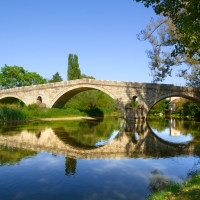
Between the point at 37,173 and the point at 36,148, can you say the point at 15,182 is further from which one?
the point at 36,148

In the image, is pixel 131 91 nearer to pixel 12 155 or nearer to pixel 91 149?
pixel 91 149

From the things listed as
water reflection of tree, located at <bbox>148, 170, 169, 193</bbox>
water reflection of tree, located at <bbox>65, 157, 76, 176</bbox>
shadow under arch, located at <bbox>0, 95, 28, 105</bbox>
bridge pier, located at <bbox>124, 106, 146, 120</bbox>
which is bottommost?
water reflection of tree, located at <bbox>148, 170, 169, 193</bbox>

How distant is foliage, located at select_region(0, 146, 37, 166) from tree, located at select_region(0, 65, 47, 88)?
4663cm

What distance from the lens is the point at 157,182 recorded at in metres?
7.01

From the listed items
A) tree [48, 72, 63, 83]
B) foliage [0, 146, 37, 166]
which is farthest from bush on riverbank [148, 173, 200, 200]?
tree [48, 72, 63, 83]

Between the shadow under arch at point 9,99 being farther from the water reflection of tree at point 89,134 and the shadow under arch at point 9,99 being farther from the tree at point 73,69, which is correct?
the water reflection of tree at point 89,134

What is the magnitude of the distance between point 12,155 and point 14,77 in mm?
49446

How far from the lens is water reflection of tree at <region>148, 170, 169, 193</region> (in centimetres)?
649

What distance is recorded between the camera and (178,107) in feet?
156

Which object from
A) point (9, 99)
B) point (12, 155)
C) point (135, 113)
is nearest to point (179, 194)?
point (12, 155)

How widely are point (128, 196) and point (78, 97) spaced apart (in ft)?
123

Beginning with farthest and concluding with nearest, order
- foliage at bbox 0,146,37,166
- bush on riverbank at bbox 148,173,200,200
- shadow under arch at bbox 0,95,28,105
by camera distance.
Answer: shadow under arch at bbox 0,95,28,105 → foliage at bbox 0,146,37,166 → bush on riverbank at bbox 148,173,200,200

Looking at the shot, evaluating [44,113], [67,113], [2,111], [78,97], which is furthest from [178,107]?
[2,111]

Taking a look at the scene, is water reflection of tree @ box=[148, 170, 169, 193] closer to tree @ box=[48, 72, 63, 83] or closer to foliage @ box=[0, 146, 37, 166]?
foliage @ box=[0, 146, 37, 166]
